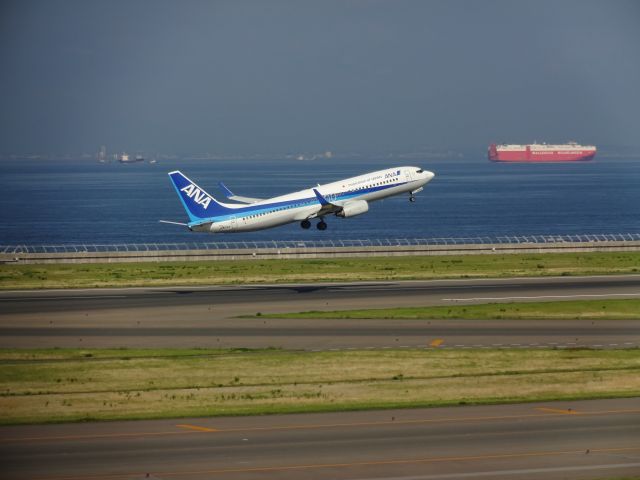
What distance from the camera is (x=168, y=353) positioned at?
5688cm

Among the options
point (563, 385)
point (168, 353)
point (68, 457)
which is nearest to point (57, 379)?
point (168, 353)

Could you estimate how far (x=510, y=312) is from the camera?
71.2 m

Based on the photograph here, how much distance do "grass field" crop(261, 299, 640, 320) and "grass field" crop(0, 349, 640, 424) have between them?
1271 centimetres

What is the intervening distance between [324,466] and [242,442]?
447 cm

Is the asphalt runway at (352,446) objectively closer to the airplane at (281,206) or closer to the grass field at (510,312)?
the grass field at (510,312)

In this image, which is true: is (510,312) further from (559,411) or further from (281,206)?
(281,206)

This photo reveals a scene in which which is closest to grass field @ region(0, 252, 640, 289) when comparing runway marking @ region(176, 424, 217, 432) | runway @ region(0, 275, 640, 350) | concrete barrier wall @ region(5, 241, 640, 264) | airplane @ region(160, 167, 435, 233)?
concrete barrier wall @ region(5, 241, 640, 264)

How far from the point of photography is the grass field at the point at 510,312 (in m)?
69.4

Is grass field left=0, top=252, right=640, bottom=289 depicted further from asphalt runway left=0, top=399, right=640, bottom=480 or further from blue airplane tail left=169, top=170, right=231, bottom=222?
asphalt runway left=0, top=399, right=640, bottom=480

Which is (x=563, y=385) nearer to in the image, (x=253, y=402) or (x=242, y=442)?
(x=253, y=402)

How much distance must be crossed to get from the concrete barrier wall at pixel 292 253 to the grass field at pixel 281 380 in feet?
184

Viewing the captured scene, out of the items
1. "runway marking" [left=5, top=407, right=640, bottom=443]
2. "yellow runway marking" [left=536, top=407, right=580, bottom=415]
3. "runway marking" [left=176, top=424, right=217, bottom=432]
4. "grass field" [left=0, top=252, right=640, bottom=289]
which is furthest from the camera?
"grass field" [left=0, top=252, right=640, bottom=289]

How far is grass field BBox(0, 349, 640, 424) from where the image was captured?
145 feet

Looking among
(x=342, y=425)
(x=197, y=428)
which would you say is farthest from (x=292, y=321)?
(x=197, y=428)
